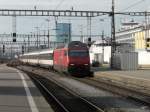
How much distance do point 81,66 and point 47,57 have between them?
1969 centimetres

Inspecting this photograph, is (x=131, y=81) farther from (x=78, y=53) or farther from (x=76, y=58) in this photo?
(x=78, y=53)

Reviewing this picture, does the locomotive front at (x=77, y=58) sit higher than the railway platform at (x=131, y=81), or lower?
higher

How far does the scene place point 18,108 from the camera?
54.7ft

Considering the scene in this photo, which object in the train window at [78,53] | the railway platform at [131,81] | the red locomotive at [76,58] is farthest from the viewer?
the train window at [78,53]

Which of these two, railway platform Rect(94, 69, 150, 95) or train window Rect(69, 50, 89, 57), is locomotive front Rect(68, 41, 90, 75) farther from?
railway platform Rect(94, 69, 150, 95)

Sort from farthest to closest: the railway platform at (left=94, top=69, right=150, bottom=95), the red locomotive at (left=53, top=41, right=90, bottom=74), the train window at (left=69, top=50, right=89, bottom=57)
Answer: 1. the train window at (left=69, top=50, right=89, bottom=57)
2. the red locomotive at (left=53, top=41, right=90, bottom=74)
3. the railway platform at (left=94, top=69, right=150, bottom=95)

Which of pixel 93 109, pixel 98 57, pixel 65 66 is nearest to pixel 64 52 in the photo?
pixel 65 66

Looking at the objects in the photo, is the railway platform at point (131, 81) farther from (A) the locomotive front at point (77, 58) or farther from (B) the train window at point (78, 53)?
(B) the train window at point (78, 53)

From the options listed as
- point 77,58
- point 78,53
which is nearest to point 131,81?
point 77,58

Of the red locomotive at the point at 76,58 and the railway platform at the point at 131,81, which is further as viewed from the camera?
→ the red locomotive at the point at 76,58

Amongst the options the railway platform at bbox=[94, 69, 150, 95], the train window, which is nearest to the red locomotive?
the train window

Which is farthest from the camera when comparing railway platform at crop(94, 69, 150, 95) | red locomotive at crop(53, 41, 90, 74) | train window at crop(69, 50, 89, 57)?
train window at crop(69, 50, 89, 57)

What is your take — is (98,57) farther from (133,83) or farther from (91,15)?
(133,83)

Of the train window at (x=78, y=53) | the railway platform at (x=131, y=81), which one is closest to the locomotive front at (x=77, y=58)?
the train window at (x=78, y=53)
